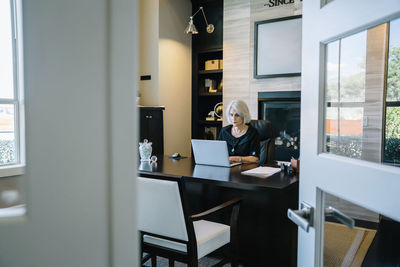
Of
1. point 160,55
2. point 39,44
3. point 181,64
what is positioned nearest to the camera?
point 39,44

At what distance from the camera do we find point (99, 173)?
42 cm

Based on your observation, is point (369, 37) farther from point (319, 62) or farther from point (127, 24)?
point (127, 24)

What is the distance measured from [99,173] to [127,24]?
0.21 metres

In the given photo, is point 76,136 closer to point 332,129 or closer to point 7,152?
point 7,152

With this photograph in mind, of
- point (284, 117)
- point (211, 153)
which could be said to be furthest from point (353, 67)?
point (284, 117)

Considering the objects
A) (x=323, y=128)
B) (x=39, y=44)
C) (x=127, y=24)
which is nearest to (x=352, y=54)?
(x=323, y=128)

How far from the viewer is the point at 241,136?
10.7 ft

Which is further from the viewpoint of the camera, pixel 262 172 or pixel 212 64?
pixel 212 64

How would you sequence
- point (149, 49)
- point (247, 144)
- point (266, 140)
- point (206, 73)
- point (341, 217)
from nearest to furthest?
point (341, 217) < point (247, 144) < point (266, 140) < point (149, 49) < point (206, 73)

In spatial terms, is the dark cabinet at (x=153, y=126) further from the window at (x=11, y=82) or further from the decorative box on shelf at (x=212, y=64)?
the window at (x=11, y=82)

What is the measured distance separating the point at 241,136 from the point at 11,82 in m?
2.97

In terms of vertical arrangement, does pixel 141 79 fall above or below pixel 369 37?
above

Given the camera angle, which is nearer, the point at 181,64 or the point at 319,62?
the point at 319,62

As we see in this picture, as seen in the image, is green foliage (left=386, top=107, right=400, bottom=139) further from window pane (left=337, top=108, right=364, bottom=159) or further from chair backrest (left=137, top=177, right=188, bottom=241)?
chair backrest (left=137, top=177, right=188, bottom=241)
